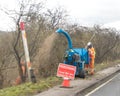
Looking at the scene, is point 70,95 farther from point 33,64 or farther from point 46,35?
point 46,35

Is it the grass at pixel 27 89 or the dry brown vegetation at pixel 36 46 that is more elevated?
the dry brown vegetation at pixel 36 46

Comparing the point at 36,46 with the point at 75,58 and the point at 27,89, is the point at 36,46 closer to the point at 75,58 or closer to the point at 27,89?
the point at 75,58

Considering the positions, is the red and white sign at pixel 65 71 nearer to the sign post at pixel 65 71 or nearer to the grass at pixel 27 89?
the sign post at pixel 65 71

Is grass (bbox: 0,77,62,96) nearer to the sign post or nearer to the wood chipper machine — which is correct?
the sign post

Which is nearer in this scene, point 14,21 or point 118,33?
point 14,21

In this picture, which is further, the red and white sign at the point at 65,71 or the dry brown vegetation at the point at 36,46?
the dry brown vegetation at the point at 36,46

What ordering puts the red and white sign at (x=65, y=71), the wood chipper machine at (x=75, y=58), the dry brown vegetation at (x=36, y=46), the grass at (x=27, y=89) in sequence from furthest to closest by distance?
the dry brown vegetation at (x=36, y=46), the wood chipper machine at (x=75, y=58), the red and white sign at (x=65, y=71), the grass at (x=27, y=89)

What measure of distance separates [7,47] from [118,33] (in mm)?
22992

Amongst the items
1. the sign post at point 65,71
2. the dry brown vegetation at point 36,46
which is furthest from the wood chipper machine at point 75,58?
the sign post at point 65,71

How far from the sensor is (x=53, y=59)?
77.9ft

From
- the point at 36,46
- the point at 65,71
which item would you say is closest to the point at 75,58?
the point at 65,71

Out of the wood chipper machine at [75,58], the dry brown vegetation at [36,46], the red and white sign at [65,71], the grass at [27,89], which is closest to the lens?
the grass at [27,89]

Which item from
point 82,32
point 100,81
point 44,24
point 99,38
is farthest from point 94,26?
point 100,81

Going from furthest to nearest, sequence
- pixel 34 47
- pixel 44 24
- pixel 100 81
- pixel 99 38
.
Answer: pixel 99 38, pixel 44 24, pixel 34 47, pixel 100 81
